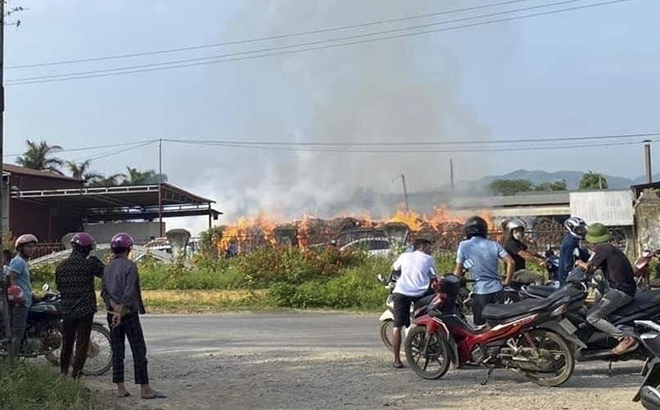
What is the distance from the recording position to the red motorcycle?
750 cm

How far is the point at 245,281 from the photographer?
20312mm

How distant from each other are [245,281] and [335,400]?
1329cm

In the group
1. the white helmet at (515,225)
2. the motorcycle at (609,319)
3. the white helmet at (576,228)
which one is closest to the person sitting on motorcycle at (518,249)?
the white helmet at (515,225)

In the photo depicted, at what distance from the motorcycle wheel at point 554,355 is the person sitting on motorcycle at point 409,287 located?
60.5 inches

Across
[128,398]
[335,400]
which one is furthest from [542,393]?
[128,398]

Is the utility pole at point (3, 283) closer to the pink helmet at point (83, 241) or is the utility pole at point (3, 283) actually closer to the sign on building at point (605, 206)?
the pink helmet at point (83, 241)

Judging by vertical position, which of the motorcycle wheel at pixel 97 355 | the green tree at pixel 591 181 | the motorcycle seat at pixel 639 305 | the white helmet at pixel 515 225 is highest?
the green tree at pixel 591 181

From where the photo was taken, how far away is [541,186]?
284 ft

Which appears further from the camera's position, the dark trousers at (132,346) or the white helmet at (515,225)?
the white helmet at (515,225)

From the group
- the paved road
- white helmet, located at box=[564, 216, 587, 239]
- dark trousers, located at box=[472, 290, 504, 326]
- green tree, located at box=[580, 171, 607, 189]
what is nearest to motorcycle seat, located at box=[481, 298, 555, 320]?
dark trousers, located at box=[472, 290, 504, 326]

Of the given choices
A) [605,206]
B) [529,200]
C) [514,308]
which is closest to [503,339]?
[514,308]

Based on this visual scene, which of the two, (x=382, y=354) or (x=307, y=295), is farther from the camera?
(x=307, y=295)

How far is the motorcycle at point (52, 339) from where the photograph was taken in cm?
880

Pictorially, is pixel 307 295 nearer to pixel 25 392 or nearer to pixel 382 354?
pixel 382 354
